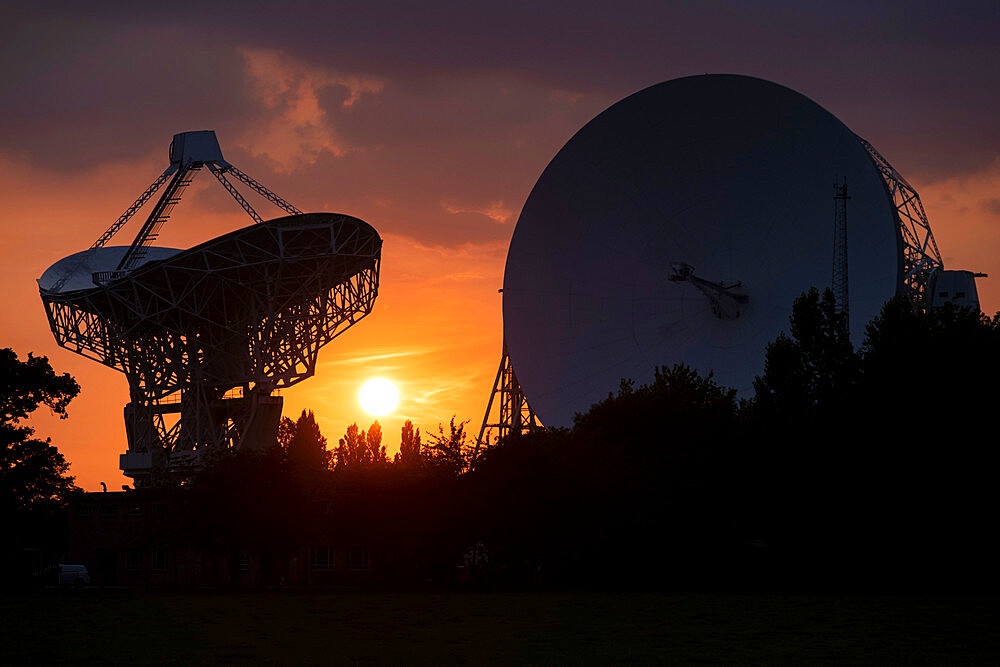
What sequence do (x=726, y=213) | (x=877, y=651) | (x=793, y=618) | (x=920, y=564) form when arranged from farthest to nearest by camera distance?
(x=726, y=213) → (x=920, y=564) → (x=793, y=618) → (x=877, y=651)

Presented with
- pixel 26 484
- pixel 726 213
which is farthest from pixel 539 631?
pixel 26 484

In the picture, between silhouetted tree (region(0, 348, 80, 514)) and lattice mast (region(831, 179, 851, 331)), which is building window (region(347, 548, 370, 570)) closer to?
silhouetted tree (region(0, 348, 80, 514))

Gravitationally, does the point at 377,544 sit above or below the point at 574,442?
below

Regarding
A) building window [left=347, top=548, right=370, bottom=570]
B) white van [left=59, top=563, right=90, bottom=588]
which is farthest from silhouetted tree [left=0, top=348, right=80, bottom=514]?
building window [left=347, top=548, right=370, bottom=570]

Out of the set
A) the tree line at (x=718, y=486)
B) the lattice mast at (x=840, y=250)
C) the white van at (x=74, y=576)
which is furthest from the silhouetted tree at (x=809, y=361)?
the white van at (x=74, y=576)

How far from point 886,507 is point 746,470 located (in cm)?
661

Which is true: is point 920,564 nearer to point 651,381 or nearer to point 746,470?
point 746,470

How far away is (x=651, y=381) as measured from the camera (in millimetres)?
65500

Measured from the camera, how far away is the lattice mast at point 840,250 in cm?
5536

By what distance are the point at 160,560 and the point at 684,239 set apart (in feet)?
122

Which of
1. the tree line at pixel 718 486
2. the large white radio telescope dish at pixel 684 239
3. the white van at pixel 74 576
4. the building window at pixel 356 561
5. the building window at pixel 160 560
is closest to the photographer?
the tree line at pixel 718 486

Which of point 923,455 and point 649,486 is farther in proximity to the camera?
point 649,486

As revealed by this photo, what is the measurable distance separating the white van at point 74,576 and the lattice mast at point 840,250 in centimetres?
4340

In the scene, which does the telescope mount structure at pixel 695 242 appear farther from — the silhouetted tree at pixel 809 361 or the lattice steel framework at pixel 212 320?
the lattice steel framework at pixel 212 320
